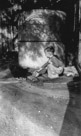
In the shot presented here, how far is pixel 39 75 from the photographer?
6012 mm

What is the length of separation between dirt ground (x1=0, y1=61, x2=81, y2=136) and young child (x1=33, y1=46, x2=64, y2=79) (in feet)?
0.78

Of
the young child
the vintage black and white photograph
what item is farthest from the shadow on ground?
the young child

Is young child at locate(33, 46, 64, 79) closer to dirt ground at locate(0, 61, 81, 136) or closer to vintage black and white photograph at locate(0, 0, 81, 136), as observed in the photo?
vintage black and white photograph at locate(0, 0, 81, 136)

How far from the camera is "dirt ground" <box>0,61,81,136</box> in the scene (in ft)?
12.7

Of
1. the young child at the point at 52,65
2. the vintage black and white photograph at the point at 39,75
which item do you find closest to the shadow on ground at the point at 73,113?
the vintage black and white photograph at the point at 39,75

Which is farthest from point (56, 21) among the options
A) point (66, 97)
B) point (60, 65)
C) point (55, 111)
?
point (55, 111)

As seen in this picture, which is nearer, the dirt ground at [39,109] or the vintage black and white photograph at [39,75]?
the dirt ground at [39,109]

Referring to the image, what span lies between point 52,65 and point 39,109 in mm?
1615

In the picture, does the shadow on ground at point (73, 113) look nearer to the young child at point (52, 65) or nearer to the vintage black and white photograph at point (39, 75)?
the vintage black and white photograph at point (39, 75)

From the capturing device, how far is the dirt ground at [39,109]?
3.87 m

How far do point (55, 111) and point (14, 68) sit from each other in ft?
11.4

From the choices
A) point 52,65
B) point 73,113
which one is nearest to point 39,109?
point 73,113

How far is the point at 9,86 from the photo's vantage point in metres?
5.54

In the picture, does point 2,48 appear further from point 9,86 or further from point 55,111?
point 55,111
